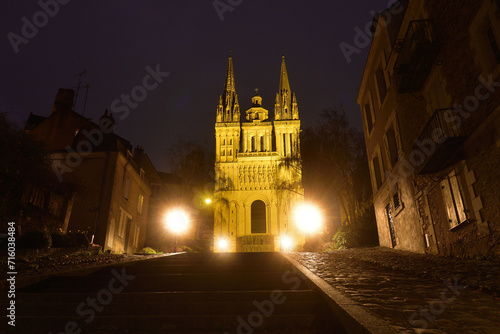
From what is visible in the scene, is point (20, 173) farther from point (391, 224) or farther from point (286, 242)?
point (286, 242)

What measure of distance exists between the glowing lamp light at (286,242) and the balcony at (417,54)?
3438 cm

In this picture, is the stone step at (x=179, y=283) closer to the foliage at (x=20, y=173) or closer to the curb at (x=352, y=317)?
the curb at (x=352, y=317)

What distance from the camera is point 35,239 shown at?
15.2 m

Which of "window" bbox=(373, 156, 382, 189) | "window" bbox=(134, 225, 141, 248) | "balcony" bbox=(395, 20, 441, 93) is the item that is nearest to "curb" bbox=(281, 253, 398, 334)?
"balcony" bbox=(395, 20, 441, 93)

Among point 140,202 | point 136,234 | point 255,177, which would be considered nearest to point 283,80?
point 255,177

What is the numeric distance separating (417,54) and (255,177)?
40252 millimetres

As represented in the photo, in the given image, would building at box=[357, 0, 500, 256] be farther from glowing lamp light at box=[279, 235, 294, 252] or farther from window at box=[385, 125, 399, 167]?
glowing lamp light at box=[279, 235, 294, 252]

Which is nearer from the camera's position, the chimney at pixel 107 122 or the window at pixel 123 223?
the window at pixel 123 223

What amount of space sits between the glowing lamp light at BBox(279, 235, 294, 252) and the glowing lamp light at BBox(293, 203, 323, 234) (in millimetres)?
2183

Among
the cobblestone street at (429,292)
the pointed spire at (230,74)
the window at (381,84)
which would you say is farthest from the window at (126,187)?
the pointed spire at (230,74)

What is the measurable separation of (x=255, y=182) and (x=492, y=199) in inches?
1681

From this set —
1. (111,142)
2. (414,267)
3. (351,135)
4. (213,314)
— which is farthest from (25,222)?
(351,135)

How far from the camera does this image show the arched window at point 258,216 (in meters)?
50.0

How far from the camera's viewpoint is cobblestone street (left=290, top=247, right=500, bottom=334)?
4703 millimetres
